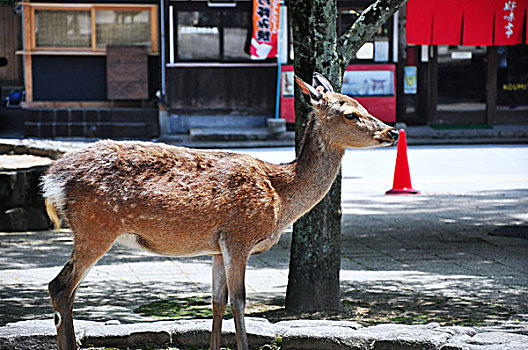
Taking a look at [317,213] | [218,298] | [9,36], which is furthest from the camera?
[9,36]

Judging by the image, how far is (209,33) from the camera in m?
24.9

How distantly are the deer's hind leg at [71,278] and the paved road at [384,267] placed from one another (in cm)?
162

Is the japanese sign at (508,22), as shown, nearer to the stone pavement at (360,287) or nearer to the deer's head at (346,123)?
the stone pavement at (360,287)

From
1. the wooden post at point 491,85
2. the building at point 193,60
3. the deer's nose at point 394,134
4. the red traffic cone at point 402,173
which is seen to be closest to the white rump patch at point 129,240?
the deer's nose at point 394,134

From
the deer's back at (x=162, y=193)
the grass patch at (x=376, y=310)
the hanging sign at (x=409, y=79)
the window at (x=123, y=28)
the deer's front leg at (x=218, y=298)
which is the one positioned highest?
the window at (x=123, y=28)

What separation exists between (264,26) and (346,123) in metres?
18.6

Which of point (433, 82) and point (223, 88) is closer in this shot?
point (223, 88)

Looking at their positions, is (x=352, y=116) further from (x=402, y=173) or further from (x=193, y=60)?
(x=193, y=60)

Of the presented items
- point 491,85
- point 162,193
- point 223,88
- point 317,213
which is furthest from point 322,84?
point 491,85

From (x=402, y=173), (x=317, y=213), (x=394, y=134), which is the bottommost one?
(x=402, y=173)

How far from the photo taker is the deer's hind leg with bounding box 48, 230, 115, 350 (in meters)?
5.40

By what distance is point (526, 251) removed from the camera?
10.2 m

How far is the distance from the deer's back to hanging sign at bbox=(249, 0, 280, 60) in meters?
18.5

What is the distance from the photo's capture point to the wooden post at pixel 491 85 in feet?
85.4
